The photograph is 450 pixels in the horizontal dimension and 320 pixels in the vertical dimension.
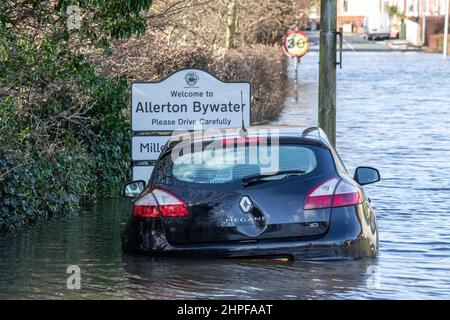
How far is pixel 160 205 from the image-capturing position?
977 centimetres

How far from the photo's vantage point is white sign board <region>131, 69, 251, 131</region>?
13977mm

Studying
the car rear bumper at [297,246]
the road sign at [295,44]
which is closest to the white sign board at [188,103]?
the car rear bumper at [297,246]

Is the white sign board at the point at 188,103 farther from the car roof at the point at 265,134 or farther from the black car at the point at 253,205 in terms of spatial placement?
the black car at the point at 253,205

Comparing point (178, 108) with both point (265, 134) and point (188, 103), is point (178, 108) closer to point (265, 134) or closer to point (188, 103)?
point (188, 103)

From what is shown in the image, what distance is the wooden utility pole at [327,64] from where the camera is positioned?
1580cm

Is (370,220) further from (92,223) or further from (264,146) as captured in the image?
(92,223)

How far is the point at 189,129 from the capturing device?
14.1m

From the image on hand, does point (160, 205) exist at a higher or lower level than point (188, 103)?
lower

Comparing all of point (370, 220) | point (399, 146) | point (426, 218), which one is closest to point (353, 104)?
point (399, 146)

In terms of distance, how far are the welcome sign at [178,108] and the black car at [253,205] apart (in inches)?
156

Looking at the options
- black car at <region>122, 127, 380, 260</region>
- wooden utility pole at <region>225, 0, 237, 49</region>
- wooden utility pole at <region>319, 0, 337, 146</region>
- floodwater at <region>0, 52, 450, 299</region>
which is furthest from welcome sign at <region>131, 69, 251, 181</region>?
wooden utility pole at <region>225, 0, 237, 49</region>

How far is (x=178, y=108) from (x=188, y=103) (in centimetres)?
12

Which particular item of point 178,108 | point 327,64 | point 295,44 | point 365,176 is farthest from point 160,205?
point 295,44

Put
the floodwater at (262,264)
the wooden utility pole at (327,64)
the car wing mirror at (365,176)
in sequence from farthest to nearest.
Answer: the wooden utility pole at (327,64), the car wing mirror at (365,176), the floodwater at (262,264)
